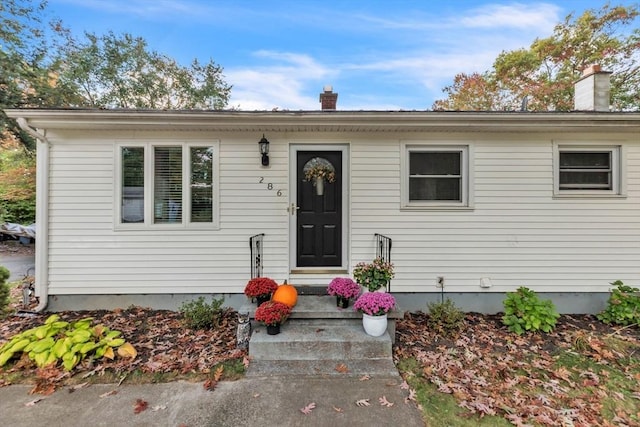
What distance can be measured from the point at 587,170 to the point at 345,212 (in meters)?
3.92

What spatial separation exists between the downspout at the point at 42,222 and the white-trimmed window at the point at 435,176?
5.51m

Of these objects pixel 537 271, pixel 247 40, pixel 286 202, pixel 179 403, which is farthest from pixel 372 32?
pixel 179 403

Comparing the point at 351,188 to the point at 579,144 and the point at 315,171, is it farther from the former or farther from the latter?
the point at 579,144

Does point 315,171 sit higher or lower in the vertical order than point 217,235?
higher

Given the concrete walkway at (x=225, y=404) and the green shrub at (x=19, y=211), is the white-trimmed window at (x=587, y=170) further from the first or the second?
the green shrub at (x=19, y=211)

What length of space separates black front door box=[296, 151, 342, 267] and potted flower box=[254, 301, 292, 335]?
1.32 metres

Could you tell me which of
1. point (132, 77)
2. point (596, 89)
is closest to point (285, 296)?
point (596, 89)

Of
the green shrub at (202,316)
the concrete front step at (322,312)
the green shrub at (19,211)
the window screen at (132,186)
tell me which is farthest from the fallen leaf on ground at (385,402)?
the green shrub at (19,211)

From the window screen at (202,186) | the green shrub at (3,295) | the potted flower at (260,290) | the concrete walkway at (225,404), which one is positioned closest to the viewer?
the concrete walkway at (225,404)

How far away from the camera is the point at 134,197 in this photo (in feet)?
14.6

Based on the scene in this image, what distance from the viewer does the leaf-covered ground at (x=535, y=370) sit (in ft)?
8.13

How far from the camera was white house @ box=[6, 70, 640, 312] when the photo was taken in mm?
4418

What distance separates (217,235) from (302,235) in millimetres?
1338

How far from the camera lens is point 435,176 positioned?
461 centimetres
